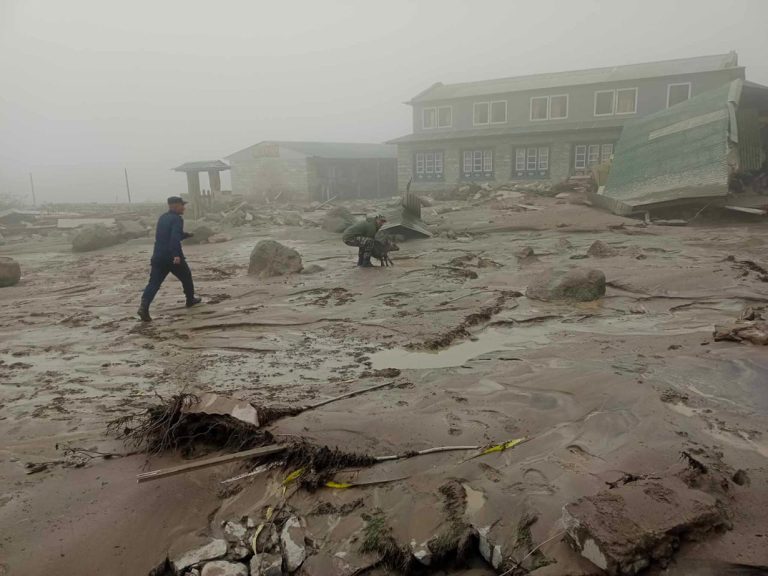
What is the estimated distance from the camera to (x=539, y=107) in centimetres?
3066

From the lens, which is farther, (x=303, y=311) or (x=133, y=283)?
(x=133, y=283)

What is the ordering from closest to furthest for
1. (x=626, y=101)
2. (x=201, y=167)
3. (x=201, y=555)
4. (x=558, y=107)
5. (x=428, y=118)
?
(x=201, y=555)
(x=201, y=167)
(x=626, y=101)
(x=558, y=107)
(x=428, y=118)

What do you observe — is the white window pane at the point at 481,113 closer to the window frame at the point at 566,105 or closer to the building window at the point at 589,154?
the window frame at the point at 566,105

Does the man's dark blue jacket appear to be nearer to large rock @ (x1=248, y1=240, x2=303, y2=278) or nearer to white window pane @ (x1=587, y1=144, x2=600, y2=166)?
large rock @ (x1=248, y1=240, x2=303, y2=278)

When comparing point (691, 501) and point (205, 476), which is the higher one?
point (691, 501)

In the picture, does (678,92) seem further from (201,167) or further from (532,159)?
(201,167)

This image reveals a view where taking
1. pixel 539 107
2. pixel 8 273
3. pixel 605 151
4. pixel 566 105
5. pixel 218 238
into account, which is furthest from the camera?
pixel 539 107

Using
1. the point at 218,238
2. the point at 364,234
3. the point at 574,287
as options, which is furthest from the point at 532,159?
the point at 574,287

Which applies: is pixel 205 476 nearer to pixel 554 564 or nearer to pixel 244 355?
pixel 554 564

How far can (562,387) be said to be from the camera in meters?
4.52

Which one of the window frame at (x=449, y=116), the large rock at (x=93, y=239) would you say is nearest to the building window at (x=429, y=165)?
the window frame at (x=449, y=116)

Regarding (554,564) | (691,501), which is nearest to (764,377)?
(691,501)

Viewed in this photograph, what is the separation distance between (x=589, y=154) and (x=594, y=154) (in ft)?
0.79

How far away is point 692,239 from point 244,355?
10.3 metres
